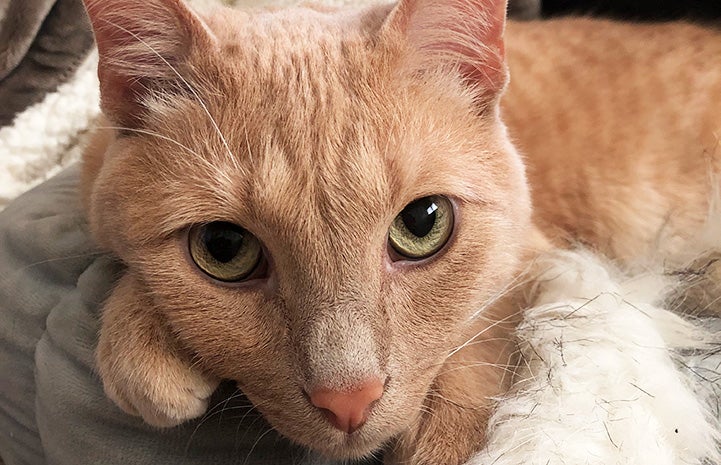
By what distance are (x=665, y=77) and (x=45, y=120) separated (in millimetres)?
1706

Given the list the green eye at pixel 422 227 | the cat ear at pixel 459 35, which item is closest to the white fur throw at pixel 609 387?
the green eye at pixel 422 227

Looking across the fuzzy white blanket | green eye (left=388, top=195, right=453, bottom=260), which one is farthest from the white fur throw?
green eye (left=388, top=195, right=453, bottom=260)

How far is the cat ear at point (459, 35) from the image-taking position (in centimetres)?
88

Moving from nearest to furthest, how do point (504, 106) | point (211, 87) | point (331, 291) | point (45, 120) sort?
point (331, 291) < point (211, 87) < point (504, 106) < point (45, 120)

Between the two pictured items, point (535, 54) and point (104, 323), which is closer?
point (104, 323)

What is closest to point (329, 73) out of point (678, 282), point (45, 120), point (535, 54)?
point (678, 282)

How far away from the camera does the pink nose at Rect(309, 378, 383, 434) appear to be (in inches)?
28.8

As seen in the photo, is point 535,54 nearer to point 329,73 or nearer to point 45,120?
point 329,73

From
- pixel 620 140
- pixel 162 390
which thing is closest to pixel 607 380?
pixel 162 390

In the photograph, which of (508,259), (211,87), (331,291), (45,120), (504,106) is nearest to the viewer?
(331,291)

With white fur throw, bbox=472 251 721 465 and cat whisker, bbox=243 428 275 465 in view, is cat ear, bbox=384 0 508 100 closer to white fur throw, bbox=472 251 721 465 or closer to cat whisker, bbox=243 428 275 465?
white fur throw, bbox=472 251 721 465

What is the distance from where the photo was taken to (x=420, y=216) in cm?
85

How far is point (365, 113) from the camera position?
33.1 inches

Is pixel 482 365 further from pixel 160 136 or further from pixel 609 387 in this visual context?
pixel 160 136
